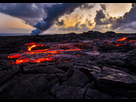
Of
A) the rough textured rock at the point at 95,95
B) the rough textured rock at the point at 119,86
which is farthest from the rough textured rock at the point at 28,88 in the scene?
the rough textured rock at the point at 119,86

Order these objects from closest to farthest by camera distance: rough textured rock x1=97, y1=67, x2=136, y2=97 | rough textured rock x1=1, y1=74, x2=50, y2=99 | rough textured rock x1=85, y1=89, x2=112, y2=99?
rough textured rock x1=97, y1=67, x2=136, y2=97 < rough textured rock x1=85, y1=89, x2=112, y2=99 < rough textured rock x1=1, y1=74, x2=50, y2=99

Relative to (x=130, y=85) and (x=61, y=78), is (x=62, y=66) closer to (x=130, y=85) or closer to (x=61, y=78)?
(x=61, y=78)

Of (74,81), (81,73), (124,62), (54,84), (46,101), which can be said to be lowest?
(46,101)

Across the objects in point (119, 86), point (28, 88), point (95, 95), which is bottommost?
point (28, 88)

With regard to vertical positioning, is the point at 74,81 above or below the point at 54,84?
above

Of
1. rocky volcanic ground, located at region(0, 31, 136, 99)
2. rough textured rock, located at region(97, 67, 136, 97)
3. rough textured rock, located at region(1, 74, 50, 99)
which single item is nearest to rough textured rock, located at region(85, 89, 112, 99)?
rocky volcanic ground, located at region(0, 31, 136, 99)

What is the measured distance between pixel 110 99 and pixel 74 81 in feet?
6.87

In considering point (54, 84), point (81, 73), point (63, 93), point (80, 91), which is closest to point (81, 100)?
point (80, 91)

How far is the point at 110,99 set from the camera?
126 inches

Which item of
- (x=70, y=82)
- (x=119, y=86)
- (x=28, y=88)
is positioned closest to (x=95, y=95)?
(x=119, y=86)

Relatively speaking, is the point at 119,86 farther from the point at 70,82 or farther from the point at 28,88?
the point at 28,88

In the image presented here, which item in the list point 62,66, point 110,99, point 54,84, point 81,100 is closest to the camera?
point 110,99

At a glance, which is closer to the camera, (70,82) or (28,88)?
(28,88)

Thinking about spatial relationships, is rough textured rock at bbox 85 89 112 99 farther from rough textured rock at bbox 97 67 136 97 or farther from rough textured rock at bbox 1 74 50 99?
rough textured rock at bbox 1 74 50 99
